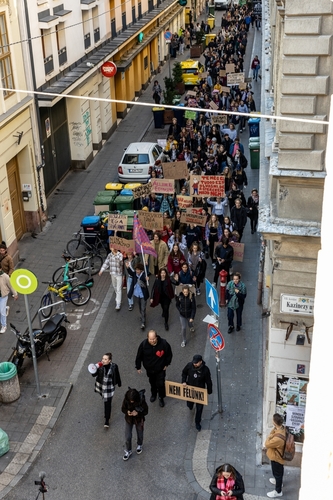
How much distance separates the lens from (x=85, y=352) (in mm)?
15789

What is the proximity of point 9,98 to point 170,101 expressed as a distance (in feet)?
54.7

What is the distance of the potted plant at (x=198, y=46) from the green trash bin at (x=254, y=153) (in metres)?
27.3

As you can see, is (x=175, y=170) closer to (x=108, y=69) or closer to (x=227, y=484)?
(x=108, y=69)

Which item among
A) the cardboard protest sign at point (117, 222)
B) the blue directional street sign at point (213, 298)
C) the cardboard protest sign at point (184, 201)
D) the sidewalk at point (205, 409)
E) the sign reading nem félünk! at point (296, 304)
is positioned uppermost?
the sign reading nem félünk! at point (296, 304)

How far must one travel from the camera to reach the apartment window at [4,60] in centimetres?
1900

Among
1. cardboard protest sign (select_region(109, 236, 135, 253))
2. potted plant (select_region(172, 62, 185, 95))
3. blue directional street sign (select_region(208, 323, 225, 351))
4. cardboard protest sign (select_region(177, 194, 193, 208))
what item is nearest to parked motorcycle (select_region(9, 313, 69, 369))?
cardboard protest sign (select_region(109, 236, 135, 253))

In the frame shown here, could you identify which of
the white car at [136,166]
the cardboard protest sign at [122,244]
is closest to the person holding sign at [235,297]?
the cardboard protest sign at [122,244]

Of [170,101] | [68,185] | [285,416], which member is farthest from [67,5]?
[285,416]

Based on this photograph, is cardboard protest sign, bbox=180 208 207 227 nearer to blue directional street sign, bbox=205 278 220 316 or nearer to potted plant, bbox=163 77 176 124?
blue directional street sign, bbox=205 278 220 316

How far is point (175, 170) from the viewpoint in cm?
2203

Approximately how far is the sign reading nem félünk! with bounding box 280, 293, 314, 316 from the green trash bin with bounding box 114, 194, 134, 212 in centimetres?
1121

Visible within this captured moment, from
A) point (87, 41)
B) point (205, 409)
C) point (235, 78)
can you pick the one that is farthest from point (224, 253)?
point (235, 78)

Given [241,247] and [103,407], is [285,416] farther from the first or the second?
[241,247]

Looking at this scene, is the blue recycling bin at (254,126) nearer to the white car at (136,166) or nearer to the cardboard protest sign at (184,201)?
the white car at (136,166)
